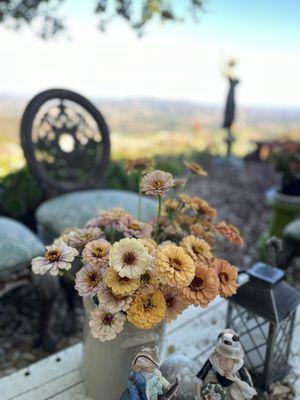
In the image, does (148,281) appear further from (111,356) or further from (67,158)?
(67,158)

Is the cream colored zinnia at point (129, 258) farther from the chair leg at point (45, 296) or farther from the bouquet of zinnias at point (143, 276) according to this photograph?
the chair leg at point (45, 296)

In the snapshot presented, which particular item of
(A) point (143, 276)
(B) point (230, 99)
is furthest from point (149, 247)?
(B) point (230, 99)

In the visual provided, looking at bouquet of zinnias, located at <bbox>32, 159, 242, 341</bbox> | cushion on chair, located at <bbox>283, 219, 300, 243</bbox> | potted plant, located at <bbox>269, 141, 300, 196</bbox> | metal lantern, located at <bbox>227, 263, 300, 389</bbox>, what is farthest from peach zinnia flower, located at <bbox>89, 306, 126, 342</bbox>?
potted plant, located at <bbox>269, 141, 300, 196</bbox>

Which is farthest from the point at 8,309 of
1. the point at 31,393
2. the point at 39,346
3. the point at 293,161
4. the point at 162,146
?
the point at 162,146

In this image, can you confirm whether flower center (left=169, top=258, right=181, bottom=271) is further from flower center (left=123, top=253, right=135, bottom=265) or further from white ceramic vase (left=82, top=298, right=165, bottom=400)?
white ceramic vase (left=82, top=298, right=165, bottom=400)

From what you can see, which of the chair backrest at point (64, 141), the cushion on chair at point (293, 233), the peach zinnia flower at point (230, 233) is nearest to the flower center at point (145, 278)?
the peach zinnia flower at point (230, 233)

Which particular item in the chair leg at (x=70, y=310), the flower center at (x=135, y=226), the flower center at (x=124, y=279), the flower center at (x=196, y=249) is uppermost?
the flower center at (x=135, y=226)
